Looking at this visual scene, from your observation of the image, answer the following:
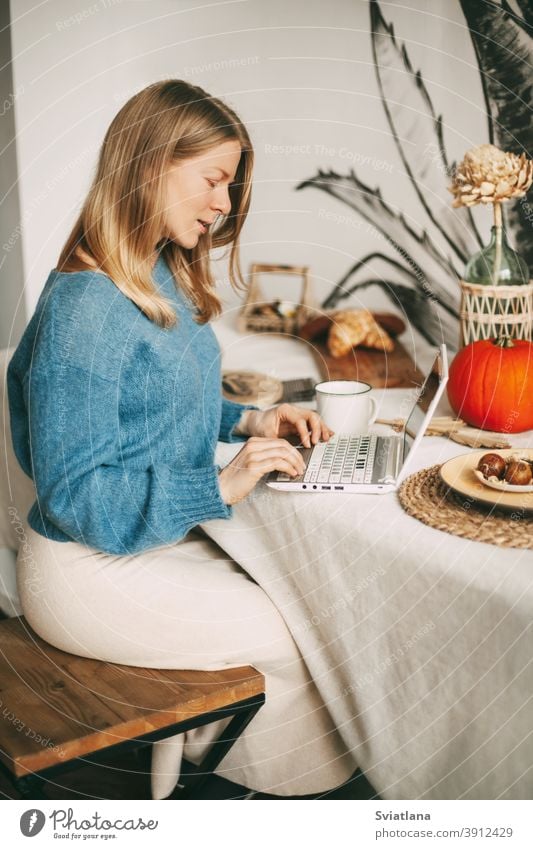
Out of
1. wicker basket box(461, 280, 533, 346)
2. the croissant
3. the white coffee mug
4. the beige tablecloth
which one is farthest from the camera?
the croissant

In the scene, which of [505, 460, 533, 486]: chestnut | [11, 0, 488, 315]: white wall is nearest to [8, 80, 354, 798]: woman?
[505, 460, 533, 486]: chestnut

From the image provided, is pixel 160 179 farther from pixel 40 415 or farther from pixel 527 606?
pixel 527 606

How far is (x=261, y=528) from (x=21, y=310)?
938 millimetres

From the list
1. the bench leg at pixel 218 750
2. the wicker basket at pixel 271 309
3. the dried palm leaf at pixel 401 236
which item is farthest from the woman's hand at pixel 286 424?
the dried palm leaf at pixel 401 236

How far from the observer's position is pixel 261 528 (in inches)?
36.8

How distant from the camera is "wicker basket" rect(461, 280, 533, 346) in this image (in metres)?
1.12

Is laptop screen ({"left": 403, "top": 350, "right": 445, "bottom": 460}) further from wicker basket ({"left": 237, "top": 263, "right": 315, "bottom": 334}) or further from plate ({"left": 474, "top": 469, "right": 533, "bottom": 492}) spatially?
wicker basket ({"left": 237, "top": 263, "right": 315, "bottom": 334})

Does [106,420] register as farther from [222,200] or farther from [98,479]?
[222,200]

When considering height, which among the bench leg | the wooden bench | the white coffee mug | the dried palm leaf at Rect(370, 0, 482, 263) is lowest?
the bench leg

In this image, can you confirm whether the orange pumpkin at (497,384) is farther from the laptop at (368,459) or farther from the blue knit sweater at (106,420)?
the blue knit sweater at (106,420)

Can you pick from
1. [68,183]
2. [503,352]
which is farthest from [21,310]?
[503,352]

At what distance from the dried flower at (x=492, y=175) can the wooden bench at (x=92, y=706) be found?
69 centimetres

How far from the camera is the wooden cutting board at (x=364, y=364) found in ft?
4.25

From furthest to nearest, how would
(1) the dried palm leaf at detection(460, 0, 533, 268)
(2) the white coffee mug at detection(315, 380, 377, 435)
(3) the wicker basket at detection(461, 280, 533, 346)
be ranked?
(1) the dried palm leaf at detection(460, 0, 533, 268) < (3) the wicker basket at detection(461, 280, 533, 346) < (2) the white coffee mug at detection(315, 380, 377, 435)
